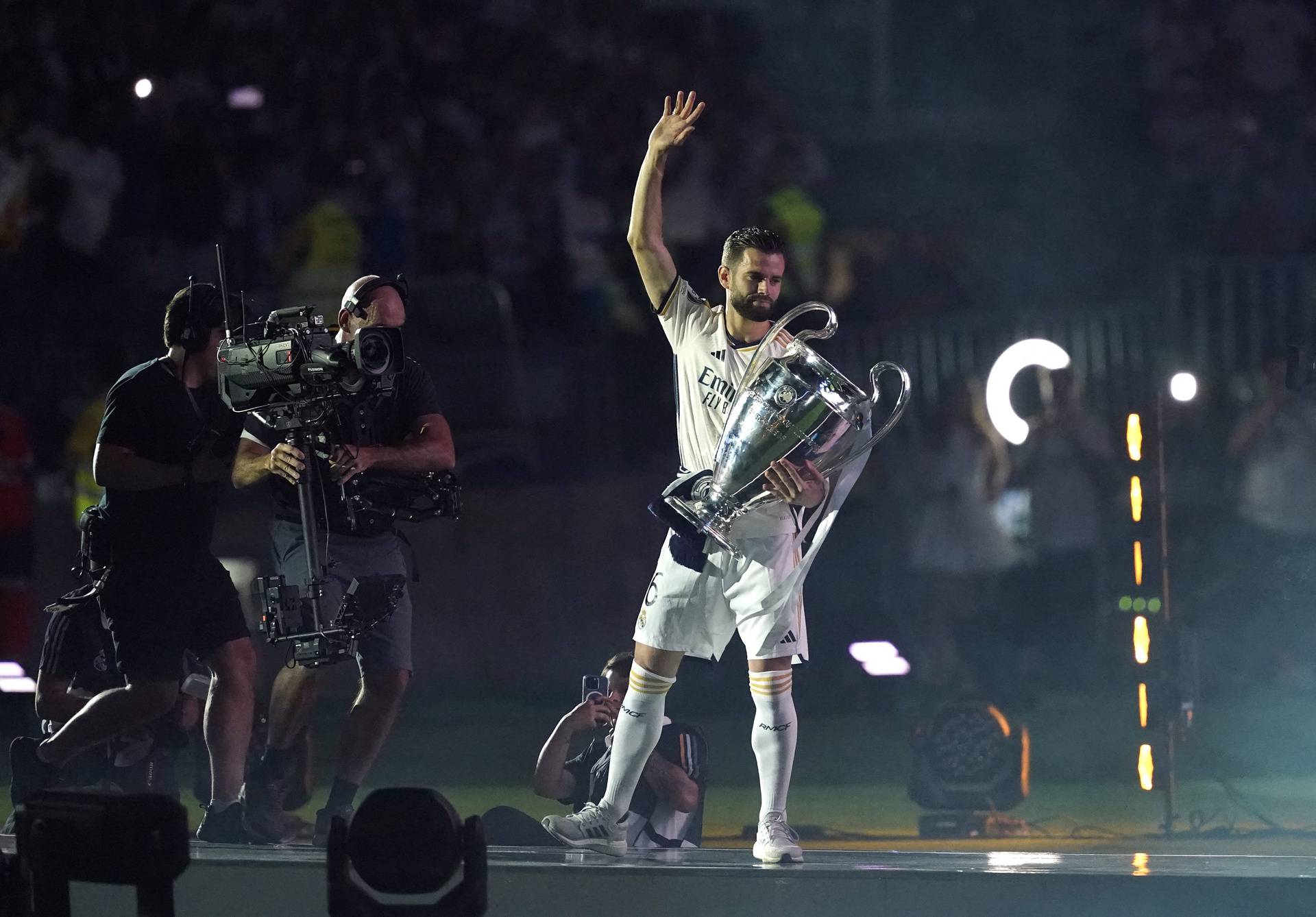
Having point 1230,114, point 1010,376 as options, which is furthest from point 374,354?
point 1230,114

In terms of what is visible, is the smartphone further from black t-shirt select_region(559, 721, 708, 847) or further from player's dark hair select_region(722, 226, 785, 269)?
player's dark hair select_region(722, 226, 785, 269)

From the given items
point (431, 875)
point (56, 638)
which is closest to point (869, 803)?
point (56, 638)

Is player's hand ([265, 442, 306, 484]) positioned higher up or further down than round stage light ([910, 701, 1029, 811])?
higher up

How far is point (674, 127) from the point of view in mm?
Result: 5613

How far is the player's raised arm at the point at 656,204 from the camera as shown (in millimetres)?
5594

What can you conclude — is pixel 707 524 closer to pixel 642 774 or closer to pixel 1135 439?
pixel 642 774

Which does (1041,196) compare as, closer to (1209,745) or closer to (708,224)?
(708,224)

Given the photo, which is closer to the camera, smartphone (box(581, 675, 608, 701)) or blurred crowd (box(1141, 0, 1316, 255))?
smartphone (box(581, 675, 608, 701))

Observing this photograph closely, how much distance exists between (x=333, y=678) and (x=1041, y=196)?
5096 millimetres

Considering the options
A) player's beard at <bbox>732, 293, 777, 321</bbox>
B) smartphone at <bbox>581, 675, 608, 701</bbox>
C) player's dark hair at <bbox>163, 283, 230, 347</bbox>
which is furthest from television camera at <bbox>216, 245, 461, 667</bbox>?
player's beard at <bbox>732, 293, 777, 321</bbox>

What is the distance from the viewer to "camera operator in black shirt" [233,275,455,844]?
577cm

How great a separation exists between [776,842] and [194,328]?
7.57 feet

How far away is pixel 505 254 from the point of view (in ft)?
38.6

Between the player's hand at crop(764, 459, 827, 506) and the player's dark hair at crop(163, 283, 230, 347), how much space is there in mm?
1709
